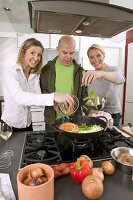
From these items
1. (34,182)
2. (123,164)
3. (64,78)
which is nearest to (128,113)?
(64,78)

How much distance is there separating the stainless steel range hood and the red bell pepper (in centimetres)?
65

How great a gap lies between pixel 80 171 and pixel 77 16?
0.69 metres

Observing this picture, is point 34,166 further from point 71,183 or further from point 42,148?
point 42,148

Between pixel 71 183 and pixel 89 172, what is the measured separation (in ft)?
0.31

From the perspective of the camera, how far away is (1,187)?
76 centimetres

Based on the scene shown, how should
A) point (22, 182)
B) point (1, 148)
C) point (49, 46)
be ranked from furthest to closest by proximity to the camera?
1. point (49, 46)
2. point (1, 148)
3. point (22, 182)

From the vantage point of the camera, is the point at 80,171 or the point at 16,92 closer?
the point at 80,171

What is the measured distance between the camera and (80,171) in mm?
800

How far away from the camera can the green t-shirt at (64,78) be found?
179 cm

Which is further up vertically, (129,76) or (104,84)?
(129,76)

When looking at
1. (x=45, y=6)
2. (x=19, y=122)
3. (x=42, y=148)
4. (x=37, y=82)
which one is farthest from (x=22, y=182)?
(x=37, y=82)

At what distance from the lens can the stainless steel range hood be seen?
0.81 metres

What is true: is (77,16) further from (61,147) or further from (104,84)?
(104,84)

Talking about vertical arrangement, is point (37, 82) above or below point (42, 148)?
above
